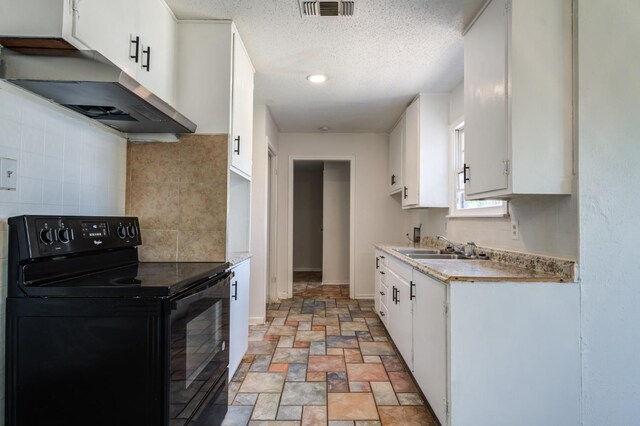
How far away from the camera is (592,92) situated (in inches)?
65.5

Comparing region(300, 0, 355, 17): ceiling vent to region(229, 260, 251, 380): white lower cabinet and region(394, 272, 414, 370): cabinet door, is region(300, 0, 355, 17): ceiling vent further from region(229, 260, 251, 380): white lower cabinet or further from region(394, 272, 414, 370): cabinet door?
region(394, 272, 414, 370): cabinet door

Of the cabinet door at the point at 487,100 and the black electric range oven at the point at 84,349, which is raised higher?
the cabinet door at the point at 487,100

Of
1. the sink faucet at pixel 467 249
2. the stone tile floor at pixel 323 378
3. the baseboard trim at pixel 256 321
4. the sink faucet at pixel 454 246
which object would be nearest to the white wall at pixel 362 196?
the stone tile floor at pixel 323 378

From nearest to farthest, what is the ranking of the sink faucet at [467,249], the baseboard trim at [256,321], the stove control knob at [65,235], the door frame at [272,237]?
the stove control knob at [65,235] < the sink faucet at [467,249] < the baseboard trim at [256,321] < the door frame at [272,237]

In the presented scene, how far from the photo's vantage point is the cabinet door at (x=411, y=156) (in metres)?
3.46

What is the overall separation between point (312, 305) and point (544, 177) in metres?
3.31

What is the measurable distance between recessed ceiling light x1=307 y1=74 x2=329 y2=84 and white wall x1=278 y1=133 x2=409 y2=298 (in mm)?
1793

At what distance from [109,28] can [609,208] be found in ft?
7.80

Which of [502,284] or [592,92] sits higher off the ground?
[592,92]

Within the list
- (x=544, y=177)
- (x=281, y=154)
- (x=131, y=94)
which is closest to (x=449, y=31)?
(x=544, y=177)

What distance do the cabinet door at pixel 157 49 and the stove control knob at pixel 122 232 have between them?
75cm

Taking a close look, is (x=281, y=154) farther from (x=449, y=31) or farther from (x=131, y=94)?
(x=131, y=94)

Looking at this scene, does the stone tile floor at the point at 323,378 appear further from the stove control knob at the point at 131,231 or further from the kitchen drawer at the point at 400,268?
the stove control knob at the point at 131,231

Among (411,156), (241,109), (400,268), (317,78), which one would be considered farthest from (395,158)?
(241,109)
